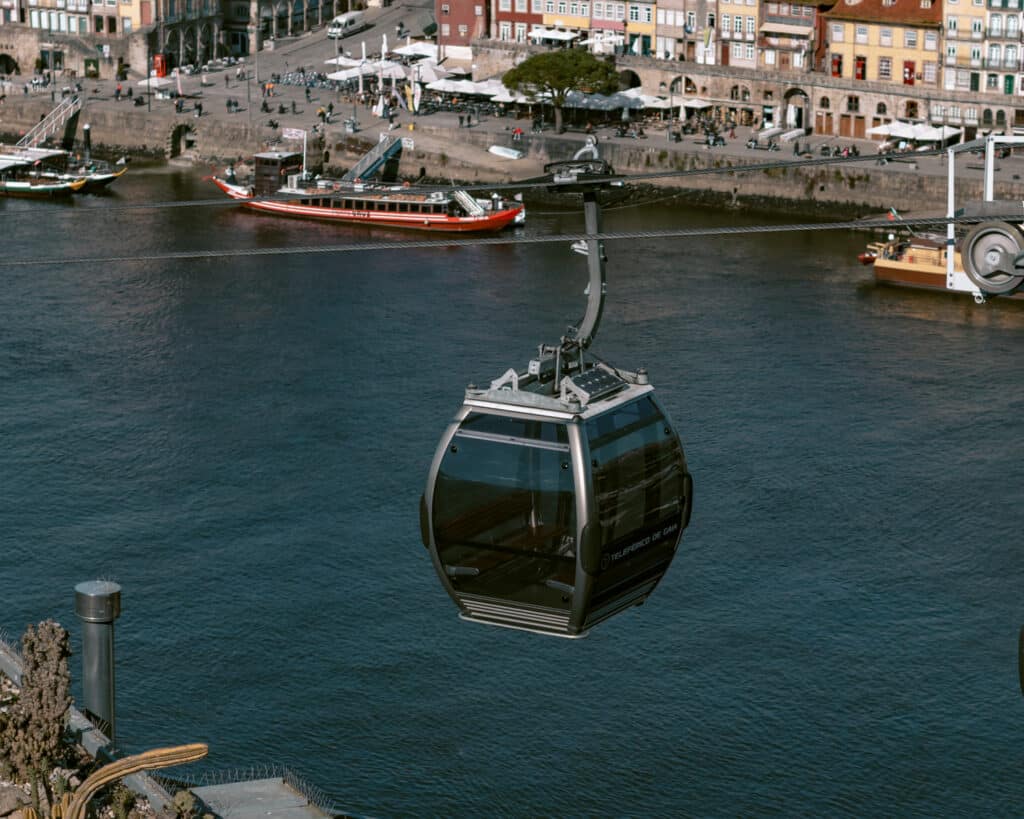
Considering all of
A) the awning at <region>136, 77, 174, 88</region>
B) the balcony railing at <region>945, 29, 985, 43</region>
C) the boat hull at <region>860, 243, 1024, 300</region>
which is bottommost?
the boat hull at <region>860, 243, 1024, 300</region>

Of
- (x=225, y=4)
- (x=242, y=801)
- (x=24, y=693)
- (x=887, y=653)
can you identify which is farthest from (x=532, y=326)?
(x=225, y=4)

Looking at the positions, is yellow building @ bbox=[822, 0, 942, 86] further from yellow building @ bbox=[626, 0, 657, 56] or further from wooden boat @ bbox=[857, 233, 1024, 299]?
wooden boat @ bbox=[857, 233, 1024, 299]

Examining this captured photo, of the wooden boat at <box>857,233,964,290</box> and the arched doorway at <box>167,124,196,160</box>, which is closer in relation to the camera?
the wooden boat at <box>857,233,964,290</box>

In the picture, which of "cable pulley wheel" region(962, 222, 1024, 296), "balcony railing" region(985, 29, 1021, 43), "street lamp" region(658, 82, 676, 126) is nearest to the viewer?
"cable pulley wheel" region(962, 222, 1024, 296)

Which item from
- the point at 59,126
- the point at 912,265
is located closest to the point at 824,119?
the point at 912,265

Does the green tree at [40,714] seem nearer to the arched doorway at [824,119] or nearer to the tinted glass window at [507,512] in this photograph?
the tinted glass window at [507,512]

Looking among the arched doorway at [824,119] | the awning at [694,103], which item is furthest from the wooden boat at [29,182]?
the arched doorway at [824,119]

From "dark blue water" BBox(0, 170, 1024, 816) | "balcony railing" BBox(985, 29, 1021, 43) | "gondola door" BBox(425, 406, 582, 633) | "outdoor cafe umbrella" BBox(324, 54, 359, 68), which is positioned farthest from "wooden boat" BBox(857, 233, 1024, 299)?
"gondola door" BBox(425, 406, 582, 633)

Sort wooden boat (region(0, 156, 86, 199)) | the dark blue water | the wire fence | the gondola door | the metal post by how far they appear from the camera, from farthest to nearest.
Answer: wooden boat (region(0, 156, 86, 199))
the dark blue water
the wire fence
the metal post
the gondola door
